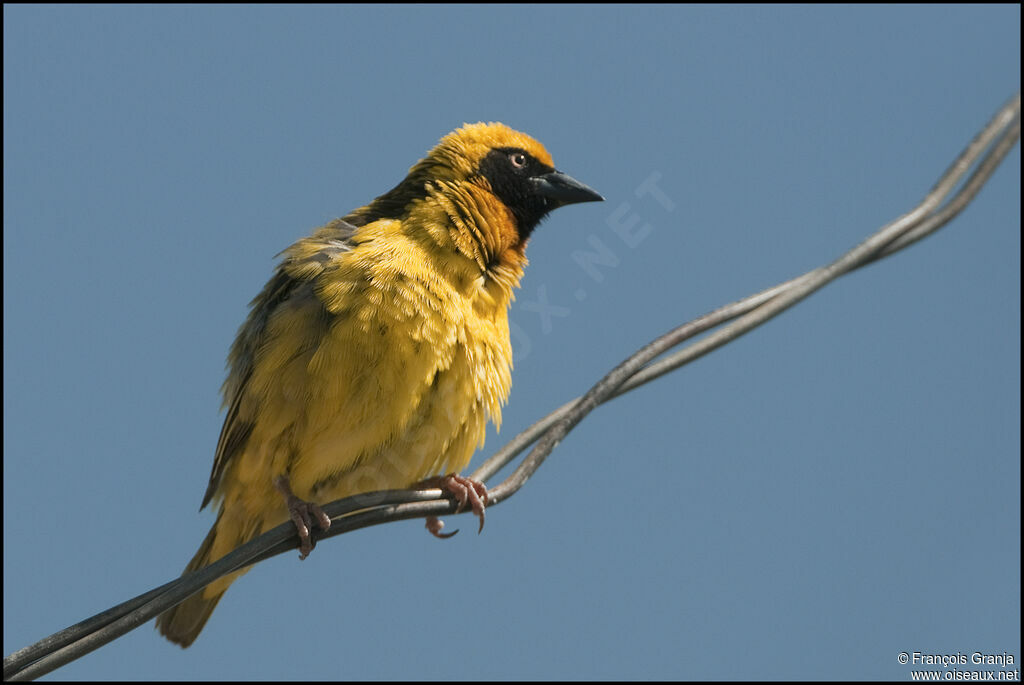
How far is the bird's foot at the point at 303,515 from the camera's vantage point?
2.98 meters

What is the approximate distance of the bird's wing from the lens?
12.5 ft

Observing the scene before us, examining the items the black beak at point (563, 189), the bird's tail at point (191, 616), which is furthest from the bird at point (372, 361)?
the black beak at point (563, 189)

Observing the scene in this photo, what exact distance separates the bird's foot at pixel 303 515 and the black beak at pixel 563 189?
5.72ft

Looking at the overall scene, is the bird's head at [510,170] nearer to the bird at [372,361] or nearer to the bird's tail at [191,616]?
the bird at [372,361]

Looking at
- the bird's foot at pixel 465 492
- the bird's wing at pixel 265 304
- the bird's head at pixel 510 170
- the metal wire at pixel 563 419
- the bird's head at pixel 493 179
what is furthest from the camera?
the bird's head at pixel 510 170

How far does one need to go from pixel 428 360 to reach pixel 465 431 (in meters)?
0.48

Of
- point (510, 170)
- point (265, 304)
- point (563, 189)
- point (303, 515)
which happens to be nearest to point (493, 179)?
point (510, 170)

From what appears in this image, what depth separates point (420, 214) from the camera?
3957 mm

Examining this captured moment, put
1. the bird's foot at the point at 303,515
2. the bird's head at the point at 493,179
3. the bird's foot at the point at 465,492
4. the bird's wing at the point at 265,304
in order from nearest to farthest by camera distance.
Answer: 1. the bird's foot at the point at 303,515
2. the bird's foot at the point at 465,492
3. the bird's wing at the point at 265,304
4. the bird's head at the point at 493,179

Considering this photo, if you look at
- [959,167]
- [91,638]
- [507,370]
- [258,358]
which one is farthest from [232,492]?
[959,167]

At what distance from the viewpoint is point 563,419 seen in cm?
297

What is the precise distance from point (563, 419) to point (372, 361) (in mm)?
865

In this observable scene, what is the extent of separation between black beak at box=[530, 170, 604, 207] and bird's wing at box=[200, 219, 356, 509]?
0.93 meters

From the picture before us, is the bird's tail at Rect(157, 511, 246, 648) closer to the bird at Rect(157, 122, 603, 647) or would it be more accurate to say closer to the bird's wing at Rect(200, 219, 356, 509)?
the bird at Rect(157, 122, 603, 647)
